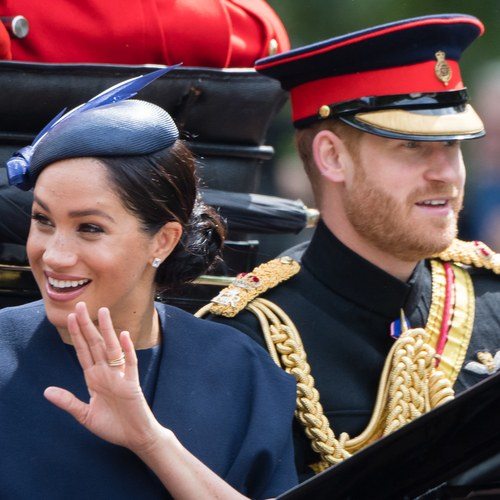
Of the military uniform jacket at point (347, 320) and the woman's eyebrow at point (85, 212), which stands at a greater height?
the woman's eyebrow at point (85, 212)

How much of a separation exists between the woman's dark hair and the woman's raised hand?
0.29m

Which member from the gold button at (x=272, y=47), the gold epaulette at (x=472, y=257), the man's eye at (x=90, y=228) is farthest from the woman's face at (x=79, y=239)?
the gold epaulette at (x=472, y=257)

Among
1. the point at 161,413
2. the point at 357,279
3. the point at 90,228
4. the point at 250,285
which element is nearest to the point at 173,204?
the point at 90,228

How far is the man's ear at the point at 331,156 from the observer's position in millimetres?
3041

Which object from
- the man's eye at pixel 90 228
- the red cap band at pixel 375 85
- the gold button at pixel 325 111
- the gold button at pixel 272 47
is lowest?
the man's eye at pixel 90 228

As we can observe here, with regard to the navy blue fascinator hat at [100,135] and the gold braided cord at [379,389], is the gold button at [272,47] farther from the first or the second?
the navy blue fascinator hat at [100,135]

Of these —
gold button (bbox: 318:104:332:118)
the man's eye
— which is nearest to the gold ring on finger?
the man's eye

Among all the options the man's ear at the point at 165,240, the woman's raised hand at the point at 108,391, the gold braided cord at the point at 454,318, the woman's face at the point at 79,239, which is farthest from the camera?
the gold braided cord at the point at 454,318

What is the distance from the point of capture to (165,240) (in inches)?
101

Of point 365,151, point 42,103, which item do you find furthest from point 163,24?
point 365,151

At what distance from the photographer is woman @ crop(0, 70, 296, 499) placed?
2264mm

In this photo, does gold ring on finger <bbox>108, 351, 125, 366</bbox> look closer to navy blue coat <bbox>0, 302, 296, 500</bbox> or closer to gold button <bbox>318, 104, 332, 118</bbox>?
navy blue coat <bbox>0, 302, 296, 500</bbox>

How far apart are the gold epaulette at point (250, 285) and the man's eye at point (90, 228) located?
0.61m

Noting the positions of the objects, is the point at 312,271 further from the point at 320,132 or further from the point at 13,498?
the point at 13,498
